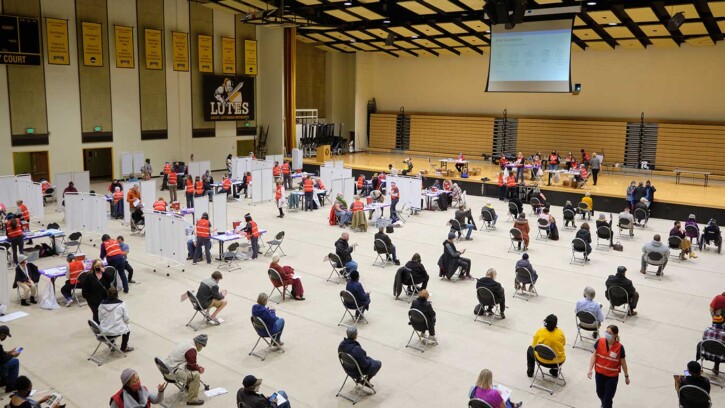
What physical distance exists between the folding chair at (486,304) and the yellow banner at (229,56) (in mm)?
25564

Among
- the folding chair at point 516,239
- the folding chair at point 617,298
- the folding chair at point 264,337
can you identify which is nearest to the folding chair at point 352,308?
the folding chair at point 264,337

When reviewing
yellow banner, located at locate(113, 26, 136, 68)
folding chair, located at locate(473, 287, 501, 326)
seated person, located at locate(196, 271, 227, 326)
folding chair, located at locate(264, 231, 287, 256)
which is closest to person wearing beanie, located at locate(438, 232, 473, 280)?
folding chair, located at locate(473, 287, 501, 326)

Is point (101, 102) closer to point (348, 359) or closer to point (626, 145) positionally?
point (348, 359)

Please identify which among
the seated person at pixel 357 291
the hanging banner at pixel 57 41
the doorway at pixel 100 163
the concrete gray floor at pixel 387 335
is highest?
the hanging banner at pixel 57 41

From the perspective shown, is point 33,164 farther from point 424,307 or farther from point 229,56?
point 424,307

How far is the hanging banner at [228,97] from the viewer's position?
3247 centimetres

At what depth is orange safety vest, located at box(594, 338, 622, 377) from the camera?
7844mm

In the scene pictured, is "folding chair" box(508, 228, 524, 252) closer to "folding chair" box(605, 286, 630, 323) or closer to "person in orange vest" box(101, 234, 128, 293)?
"folding chair" box(605, 286, 630, 323)

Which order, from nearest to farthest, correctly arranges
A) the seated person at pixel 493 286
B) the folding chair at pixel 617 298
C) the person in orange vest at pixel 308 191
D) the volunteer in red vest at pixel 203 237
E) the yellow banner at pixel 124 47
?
the seated person at pixel 493 286
the folding chair at pixel 617 298
the volunteer in red vest at pixel 203 237
the person in orange vest at pixel 308 191
the yellow banner at pixel 124 47

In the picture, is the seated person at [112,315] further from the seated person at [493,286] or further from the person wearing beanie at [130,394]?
the seated person at [493,286]

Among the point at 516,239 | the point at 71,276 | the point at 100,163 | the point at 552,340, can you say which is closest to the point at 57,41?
the point at 100,163

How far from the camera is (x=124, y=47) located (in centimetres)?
2841

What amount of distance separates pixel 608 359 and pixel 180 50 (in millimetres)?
28281

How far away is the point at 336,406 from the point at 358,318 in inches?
123
